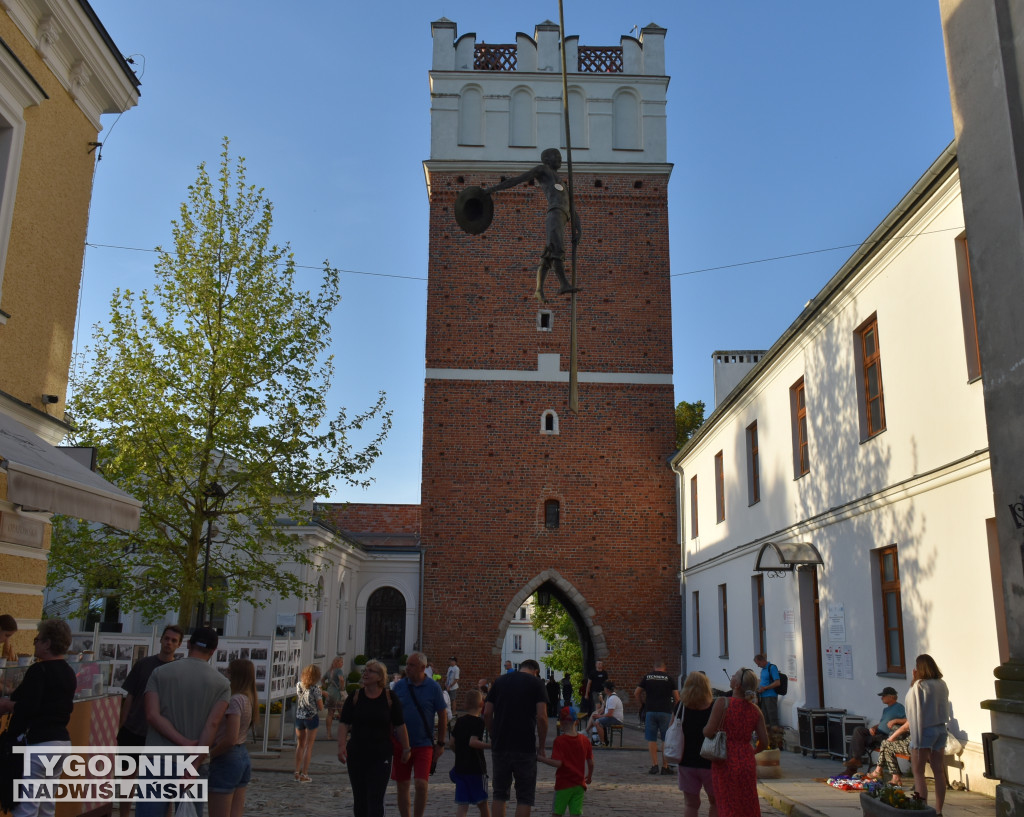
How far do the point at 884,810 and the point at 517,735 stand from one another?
2836mm

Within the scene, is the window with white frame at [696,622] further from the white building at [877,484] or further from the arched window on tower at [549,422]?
the arched window on tower at [549,422]

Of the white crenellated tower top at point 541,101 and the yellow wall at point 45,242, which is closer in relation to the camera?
the yellow wall at point 45,242

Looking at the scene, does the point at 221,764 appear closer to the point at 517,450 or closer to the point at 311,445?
the point at 311,445

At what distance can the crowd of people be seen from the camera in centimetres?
559

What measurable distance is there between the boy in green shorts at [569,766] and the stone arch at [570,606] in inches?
645

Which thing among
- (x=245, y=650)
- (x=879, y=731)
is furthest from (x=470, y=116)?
(x=879, y=731)

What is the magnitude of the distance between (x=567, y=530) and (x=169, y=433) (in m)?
13.1

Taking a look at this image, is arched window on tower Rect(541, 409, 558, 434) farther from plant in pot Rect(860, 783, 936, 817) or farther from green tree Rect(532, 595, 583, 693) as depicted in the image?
green tree Rect(532, 595, 583, 693)

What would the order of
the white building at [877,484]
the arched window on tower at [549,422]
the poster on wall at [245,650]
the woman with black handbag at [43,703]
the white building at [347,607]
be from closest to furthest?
1. the woman with black handbag at [43,703]
2. the white building at [877,484]
3. the poster on wall at [245,650]
4. the arched window on tower at [549,422]
5. the white building at [347,607]

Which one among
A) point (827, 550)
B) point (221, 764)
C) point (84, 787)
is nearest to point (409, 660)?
point (221, 764)

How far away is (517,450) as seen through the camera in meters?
25.5

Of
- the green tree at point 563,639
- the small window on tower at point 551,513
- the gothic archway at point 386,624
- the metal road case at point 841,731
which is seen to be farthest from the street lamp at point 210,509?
the green tree at point 563,639

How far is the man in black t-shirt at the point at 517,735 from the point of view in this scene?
7.32m

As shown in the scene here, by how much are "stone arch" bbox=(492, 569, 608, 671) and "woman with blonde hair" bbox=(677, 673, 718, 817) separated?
1670 cm
